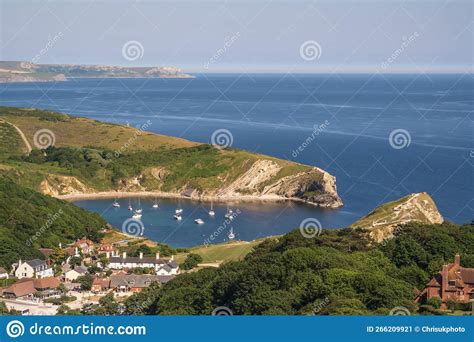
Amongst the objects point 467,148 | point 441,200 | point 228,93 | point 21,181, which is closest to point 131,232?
point 21,181

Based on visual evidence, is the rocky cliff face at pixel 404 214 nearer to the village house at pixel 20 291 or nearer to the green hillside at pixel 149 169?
the village house at pixel 20 291

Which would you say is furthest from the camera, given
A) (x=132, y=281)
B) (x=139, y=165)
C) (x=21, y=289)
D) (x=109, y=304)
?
(x=139, y=165)

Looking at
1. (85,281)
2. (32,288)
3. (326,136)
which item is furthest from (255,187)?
(32,288)

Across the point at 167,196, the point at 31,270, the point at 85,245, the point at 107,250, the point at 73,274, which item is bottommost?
the point at 73,274

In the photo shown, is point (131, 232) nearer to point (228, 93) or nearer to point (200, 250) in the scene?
point (200, 250)

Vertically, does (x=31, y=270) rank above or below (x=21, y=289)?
above

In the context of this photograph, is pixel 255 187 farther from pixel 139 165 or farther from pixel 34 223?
pixel 34 223
